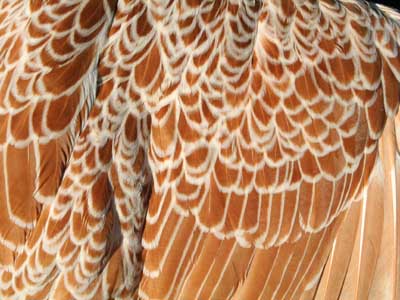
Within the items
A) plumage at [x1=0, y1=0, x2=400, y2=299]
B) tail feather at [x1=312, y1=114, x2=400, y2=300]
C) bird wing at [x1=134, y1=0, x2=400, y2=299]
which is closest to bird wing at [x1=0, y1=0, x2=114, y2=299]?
plumage at [x1=0, y1=0, x2=400, y2=299]

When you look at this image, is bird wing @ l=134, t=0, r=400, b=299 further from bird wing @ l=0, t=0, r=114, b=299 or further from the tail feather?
bird wing @ l=0, t=0, r=114, b=299

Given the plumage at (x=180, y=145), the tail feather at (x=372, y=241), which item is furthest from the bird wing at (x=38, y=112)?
the tail feather at (x=372, y=241)

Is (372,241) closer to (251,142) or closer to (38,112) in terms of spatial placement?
(251,142)

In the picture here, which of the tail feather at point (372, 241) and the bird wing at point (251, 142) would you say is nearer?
the bird wing at point (251, 142)

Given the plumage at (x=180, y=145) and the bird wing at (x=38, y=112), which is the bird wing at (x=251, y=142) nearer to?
the plumage at (x=180, y=145)

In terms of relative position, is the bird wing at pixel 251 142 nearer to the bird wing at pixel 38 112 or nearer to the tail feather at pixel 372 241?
the tail feather at pixel 372 241

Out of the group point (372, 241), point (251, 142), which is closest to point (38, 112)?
point (251, 142)
